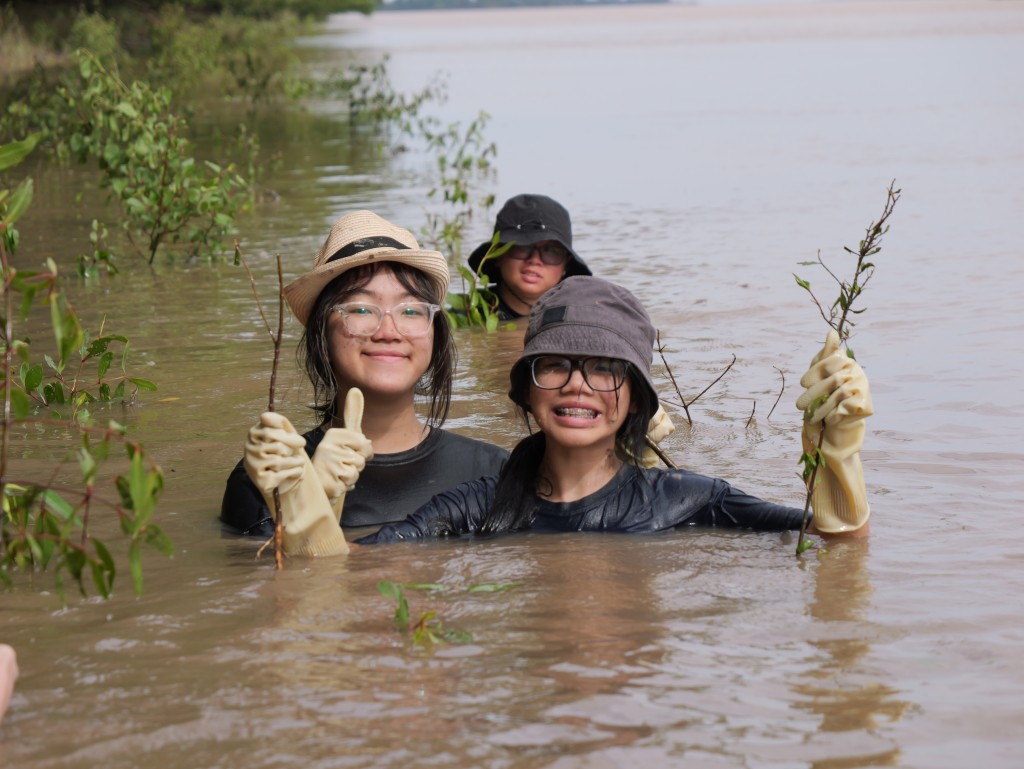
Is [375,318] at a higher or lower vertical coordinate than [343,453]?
higher

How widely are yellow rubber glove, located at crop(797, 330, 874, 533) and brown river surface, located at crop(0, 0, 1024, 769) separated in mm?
167

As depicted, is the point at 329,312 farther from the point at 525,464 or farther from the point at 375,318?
the point at 525,464

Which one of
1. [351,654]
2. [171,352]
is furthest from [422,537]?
[171,352]

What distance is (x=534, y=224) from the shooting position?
7.66 m

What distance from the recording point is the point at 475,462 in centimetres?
471

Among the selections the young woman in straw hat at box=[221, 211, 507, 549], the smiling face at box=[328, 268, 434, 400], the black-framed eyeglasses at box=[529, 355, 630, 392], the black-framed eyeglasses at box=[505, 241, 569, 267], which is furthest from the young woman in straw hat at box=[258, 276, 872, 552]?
the black-framed eyeglasses at box=[505, 241, 569, 267]

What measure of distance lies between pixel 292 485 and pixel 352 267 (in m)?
0.92

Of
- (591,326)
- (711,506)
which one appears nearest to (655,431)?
(711,506)

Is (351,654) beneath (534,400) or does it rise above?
beneath

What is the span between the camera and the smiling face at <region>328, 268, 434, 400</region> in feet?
14.4

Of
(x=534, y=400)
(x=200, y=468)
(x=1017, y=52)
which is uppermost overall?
(x=1017, y=52)

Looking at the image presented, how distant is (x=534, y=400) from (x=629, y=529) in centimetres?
49

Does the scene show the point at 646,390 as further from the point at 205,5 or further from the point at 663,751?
the point at 205,5

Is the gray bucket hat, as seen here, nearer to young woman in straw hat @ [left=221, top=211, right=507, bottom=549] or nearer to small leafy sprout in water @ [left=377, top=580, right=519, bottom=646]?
young woman in straw hat @ [left=221, top=211, right=507, bottom=549]
